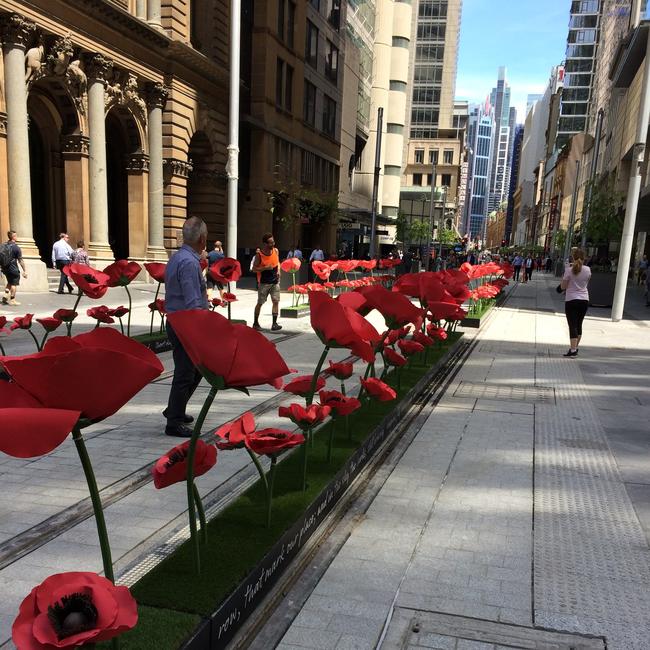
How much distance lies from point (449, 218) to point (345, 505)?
368 feet

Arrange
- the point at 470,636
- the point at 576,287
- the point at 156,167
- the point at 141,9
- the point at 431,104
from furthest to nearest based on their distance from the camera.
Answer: the point at 431,104
the point at 156,167
the point at 141,9
the point at 576,287
the point at 470,636

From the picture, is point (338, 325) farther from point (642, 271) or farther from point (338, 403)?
point (642, 271)

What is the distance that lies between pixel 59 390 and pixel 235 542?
183cm

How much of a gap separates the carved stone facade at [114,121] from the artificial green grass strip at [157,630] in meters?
17.1

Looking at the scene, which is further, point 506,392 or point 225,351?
point 506,392

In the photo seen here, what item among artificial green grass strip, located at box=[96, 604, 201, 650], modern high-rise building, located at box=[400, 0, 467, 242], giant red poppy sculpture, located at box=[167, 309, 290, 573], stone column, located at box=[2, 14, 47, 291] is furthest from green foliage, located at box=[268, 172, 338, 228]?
modern high-rise building, located at box=[400, 0, 467, 242]

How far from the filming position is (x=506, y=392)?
7926 millimetres

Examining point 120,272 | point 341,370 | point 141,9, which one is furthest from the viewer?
point 141,9

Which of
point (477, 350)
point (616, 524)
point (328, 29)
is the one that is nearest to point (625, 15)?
point (328, 29)

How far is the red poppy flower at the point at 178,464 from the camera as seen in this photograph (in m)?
2.43

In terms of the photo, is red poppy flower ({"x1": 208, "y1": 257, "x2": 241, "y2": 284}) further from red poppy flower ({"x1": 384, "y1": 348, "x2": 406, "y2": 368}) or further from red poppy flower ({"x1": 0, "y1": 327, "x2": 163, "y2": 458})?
red poppy flower ({"x1": 0, "y1": 327, "x2": 163, "y2": 458})

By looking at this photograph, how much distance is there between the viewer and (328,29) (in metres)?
41.7

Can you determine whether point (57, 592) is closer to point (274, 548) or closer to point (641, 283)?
point (274, 548)

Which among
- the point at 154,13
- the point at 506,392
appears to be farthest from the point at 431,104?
the point at 506,392
